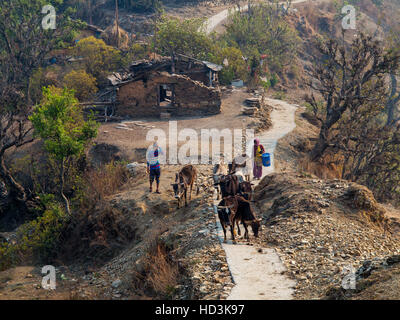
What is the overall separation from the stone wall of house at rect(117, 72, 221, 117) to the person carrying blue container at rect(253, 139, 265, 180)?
38.1 feet

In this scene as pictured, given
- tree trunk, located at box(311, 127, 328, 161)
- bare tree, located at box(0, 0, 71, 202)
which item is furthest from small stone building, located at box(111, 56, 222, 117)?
tree trunk, located at box(311, 127, 328, 161)

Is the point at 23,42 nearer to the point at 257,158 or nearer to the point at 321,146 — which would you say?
the point at 321,146

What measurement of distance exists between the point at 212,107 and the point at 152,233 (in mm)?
15613

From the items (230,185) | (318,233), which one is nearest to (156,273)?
(230,185)

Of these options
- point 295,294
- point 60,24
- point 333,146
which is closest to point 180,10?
point 60,24

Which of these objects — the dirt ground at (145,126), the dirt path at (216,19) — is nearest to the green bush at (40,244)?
the dirt ground at (145,126)

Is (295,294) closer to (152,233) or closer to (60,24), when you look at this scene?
(152,233)

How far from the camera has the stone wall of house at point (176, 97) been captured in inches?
1054

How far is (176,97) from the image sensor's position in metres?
27.4

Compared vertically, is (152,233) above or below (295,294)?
below

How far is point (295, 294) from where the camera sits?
8.42 metres

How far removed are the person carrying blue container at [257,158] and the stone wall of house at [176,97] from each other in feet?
38.1

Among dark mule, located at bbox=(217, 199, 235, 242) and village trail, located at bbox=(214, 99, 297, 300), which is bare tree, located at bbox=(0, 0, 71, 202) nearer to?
dark mule, located at bbox=(217, 199, 235, 242)
